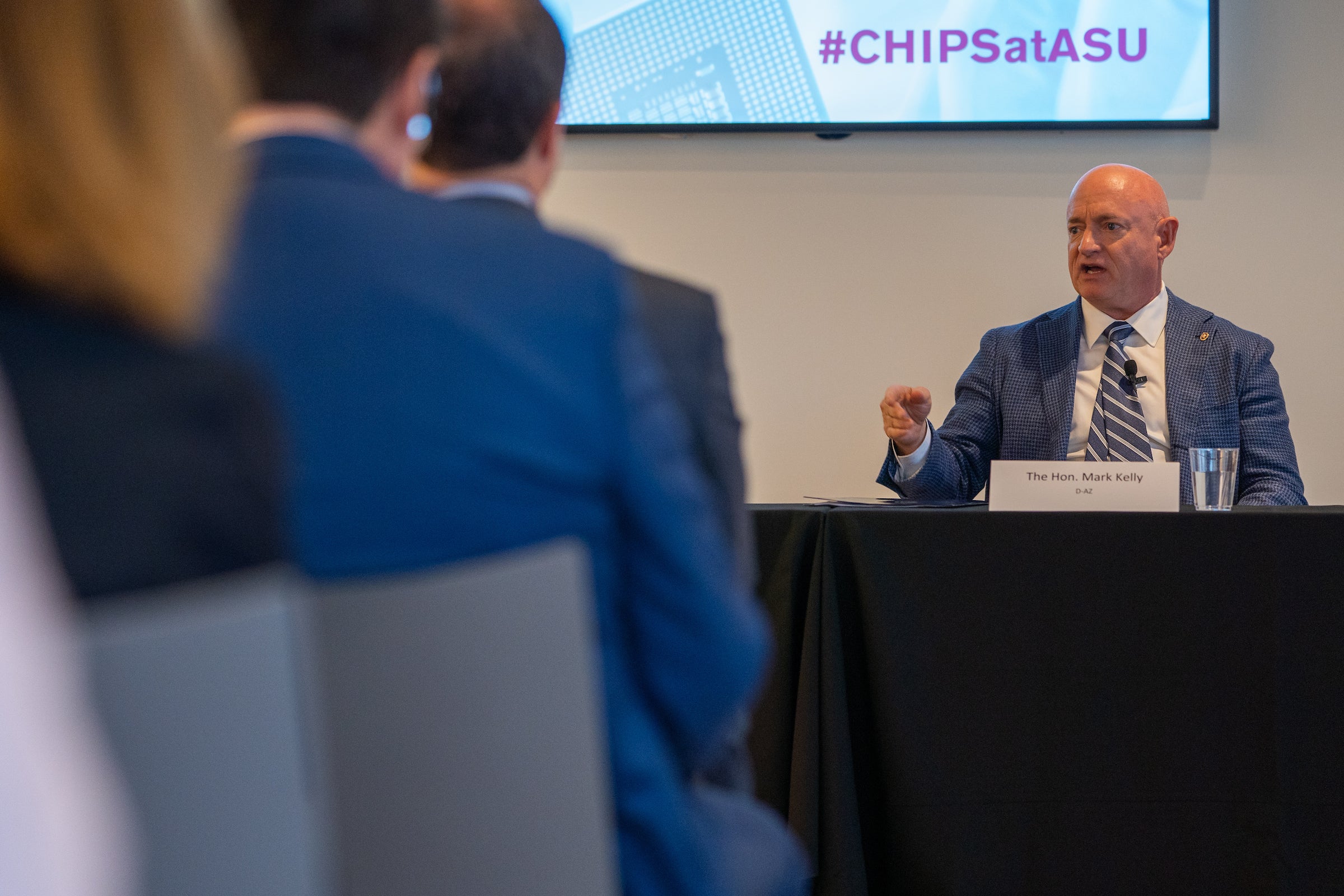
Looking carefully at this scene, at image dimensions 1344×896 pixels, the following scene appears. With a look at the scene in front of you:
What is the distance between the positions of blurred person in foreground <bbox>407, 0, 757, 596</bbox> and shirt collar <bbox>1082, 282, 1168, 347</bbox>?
77.3 inches

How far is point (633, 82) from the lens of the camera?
345 cm

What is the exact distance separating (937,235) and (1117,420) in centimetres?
98

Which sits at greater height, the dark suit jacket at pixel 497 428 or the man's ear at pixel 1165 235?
the man's ear at pixel 1165 235

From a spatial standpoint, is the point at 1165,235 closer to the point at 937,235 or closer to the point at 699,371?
the point at 937,235

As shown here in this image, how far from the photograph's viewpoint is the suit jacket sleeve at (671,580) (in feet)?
2.92

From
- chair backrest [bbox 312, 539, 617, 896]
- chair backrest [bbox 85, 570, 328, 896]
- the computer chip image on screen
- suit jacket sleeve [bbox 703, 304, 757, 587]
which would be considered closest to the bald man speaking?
the computer chip image on screen

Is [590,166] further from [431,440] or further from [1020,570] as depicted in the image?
[431,440]

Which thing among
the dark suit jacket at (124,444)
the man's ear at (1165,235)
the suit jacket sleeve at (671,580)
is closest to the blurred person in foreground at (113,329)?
the dark suit jacket at (124,444)

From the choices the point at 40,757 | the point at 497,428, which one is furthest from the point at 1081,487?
the point at 40,757

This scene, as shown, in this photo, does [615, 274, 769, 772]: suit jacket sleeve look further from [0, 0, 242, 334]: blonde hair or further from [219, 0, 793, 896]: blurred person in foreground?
[0, 0, 242, 334]: blonde hair

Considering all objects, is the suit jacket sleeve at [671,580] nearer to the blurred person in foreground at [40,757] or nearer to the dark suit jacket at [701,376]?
the dark suit jacket at [701,376]

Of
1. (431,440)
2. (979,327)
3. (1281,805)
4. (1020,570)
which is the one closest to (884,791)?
(1020,570)

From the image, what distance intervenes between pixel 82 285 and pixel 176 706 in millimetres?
178

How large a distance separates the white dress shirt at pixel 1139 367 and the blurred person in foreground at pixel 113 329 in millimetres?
2481
